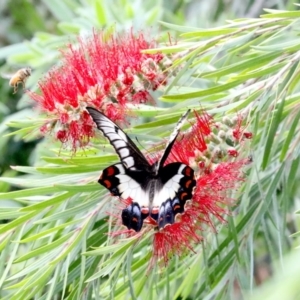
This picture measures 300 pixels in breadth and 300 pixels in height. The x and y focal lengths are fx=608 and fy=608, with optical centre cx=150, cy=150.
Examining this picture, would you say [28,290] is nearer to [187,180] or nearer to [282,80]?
[187,180]

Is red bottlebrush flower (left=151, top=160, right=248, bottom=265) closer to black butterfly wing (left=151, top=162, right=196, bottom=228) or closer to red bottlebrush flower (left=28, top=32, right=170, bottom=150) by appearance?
black butterfly wing (left=151, top=162, right=196, bottom=228)

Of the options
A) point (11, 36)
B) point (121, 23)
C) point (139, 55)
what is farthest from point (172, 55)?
point (11, 36)

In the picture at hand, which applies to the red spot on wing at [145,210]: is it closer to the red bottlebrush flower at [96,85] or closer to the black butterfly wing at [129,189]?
the black butterfly wing at [129,189]

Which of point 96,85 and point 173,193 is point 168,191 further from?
point 96,85

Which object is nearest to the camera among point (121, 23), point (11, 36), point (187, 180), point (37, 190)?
point (187, 180)

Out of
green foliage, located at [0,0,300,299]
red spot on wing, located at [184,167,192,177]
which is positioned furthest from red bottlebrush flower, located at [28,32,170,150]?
red spot on wing, located at [184,167,192,177]

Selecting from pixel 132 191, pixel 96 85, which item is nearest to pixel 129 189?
pixel 132 191

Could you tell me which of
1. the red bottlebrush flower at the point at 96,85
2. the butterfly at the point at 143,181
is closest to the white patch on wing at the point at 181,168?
the butterfly at the point at 143,181
